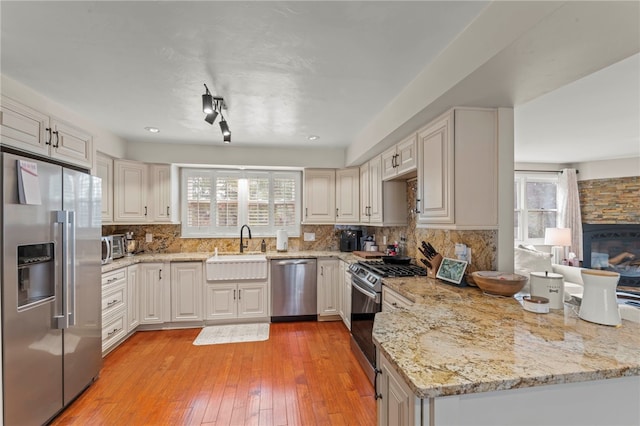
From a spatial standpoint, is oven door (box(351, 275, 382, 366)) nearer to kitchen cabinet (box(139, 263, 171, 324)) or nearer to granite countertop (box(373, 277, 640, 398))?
granite countertop (box(373, 277, 640, 398))

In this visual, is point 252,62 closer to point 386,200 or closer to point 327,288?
point 386,200

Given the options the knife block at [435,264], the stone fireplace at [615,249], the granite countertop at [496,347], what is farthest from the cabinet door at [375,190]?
the stone fireplace at [615,249]

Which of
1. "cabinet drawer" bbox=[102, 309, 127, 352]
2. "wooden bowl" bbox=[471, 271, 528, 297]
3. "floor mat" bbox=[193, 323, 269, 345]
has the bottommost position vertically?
"floor mat" bbox=[193, 323, 269, 345]

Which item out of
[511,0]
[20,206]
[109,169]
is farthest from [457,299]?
[109,169]

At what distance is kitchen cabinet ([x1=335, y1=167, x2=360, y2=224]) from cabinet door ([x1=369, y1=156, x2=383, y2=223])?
44 centimetres

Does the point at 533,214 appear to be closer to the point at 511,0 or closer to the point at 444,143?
the point at 444,143

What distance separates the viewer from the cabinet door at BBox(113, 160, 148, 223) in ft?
11.8

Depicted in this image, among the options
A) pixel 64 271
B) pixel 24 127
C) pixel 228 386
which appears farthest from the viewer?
pixel 228 386

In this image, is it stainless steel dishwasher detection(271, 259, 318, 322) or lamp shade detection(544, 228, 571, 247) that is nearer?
stainless steel dishwasher detection(271, 259, 318, 322)

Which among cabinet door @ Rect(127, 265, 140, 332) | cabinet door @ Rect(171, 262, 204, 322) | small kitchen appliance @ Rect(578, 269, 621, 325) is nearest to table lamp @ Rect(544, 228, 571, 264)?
small kitchen appliance @ Rect(578, 269, 621, 325)

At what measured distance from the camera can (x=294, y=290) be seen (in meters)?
3.93

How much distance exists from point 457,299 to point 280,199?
3.24 meters

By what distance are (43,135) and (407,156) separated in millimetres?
2821

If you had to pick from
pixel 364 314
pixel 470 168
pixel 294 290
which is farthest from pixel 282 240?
pixel 470 168
